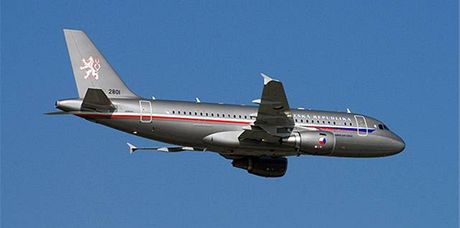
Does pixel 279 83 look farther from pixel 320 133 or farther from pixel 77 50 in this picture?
pixel 77 50

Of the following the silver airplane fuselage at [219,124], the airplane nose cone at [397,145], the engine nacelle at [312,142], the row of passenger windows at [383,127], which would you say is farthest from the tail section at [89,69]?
the airplane nose cone at [397,145]

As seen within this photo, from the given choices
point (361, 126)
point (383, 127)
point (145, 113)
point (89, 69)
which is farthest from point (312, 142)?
point (89, 69)

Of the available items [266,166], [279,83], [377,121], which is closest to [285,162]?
[266,166]

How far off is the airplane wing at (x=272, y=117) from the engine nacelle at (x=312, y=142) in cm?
56

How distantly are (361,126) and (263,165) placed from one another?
6841 millimetres

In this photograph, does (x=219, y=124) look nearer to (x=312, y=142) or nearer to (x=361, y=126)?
(x=312, y=142)

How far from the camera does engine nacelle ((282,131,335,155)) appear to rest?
76.8 meters

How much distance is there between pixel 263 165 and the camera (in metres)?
82.8

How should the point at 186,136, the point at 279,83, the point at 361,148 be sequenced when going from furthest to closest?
the point at 361,148, the point at 186,136, the point at 279,83

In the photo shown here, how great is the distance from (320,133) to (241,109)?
16.6 ft

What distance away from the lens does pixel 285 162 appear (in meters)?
83.4

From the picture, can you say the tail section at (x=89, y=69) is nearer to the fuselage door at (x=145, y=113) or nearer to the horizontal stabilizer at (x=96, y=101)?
the fuselage door at (x=145, y=113)

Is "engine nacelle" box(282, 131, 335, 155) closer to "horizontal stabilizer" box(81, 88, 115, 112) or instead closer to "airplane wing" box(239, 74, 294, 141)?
"airplane wing" box(239, 74, 294, 141)

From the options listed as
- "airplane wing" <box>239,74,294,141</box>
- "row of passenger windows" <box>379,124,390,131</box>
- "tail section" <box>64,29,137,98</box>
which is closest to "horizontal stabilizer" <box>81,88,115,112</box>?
"tail section" <box>64,29,137,98</box>
